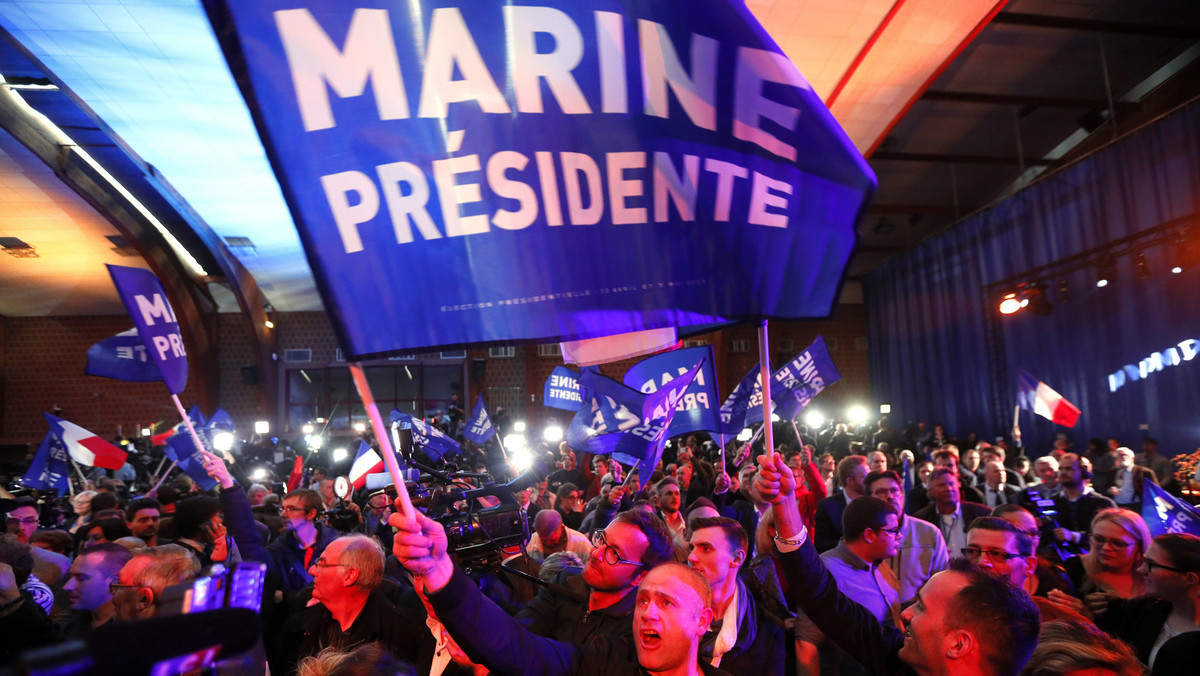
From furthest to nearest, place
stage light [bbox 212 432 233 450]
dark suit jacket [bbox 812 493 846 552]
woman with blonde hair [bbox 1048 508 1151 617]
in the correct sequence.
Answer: stage light [bbox 212 432 233 450] → dark suit jacket [bbox 812 493 846 552] → woman with blonde hair [bbox 1048 508 1151 617]

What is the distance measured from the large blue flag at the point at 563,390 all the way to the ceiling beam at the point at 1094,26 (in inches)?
402

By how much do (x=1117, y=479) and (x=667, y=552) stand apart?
818 cm

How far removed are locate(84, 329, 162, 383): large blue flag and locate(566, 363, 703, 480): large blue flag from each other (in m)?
3.87

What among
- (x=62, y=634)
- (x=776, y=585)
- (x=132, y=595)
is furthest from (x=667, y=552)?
(x=62, y=634)

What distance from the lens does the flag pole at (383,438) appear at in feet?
4.94

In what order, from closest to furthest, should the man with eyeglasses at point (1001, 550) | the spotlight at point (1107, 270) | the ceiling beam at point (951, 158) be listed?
1. the man with eyeglasses at point (1001, 550)
2. the spotlight at point (1107, 270)
3. the ceiling beam at point (951, 158)

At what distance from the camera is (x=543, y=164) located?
6.40 ft

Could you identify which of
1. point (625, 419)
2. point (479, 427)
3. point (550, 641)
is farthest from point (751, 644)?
point (479, 427)

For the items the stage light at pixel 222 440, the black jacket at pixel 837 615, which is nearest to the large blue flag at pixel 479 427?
the stage light at pixel 222 440

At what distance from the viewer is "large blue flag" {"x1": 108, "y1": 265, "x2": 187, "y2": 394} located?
3.87 meters

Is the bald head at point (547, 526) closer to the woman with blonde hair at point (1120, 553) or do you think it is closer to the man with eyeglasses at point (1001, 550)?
the man with eyeglasses at point (1001, 550)

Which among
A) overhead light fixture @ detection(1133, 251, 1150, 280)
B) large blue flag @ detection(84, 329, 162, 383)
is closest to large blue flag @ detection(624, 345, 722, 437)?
large blue flag @ detection(84, 329, 162, 383)

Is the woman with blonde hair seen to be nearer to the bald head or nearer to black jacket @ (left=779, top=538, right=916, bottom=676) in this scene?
black jacket @ (left=779, top=538, right=916, bottom=676)

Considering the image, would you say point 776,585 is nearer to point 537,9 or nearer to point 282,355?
point 537,9
